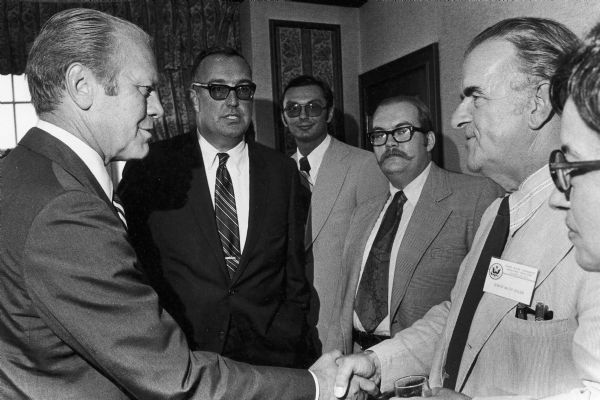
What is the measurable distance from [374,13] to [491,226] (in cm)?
383

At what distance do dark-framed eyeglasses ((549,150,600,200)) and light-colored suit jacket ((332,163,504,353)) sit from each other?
4.64 ft

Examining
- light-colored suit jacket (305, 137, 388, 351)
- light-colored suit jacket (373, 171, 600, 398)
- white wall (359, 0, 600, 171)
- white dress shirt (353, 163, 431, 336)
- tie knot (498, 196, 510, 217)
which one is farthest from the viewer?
light-colored suit jacket (305, 137, 388, 351)

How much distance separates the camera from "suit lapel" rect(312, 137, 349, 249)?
3.14m

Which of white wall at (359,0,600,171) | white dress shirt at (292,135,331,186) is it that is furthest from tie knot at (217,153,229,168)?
white wall at (359,0,600,171)

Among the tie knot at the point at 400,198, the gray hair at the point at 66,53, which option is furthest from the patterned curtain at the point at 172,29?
the gray hair at the point at 66,53

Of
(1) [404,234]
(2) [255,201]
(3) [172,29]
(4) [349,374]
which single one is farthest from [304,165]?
(3) [172,29]

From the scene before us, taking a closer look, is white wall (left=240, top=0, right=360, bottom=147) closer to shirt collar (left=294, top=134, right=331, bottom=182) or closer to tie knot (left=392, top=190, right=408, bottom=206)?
shirt collar (left=294, top=134, right=331, bottom=182)

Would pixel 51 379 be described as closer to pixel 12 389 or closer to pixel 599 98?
pixel 12 389

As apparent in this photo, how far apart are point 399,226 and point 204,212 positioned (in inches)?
39.2

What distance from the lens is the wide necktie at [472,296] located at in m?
1.48

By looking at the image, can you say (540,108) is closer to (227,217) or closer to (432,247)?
(432,247)

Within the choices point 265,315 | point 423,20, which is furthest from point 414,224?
point 423,20

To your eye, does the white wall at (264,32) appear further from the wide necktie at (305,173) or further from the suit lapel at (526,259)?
the suit lapel at (526,259)

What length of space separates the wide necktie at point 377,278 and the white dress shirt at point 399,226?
0.02 metres
